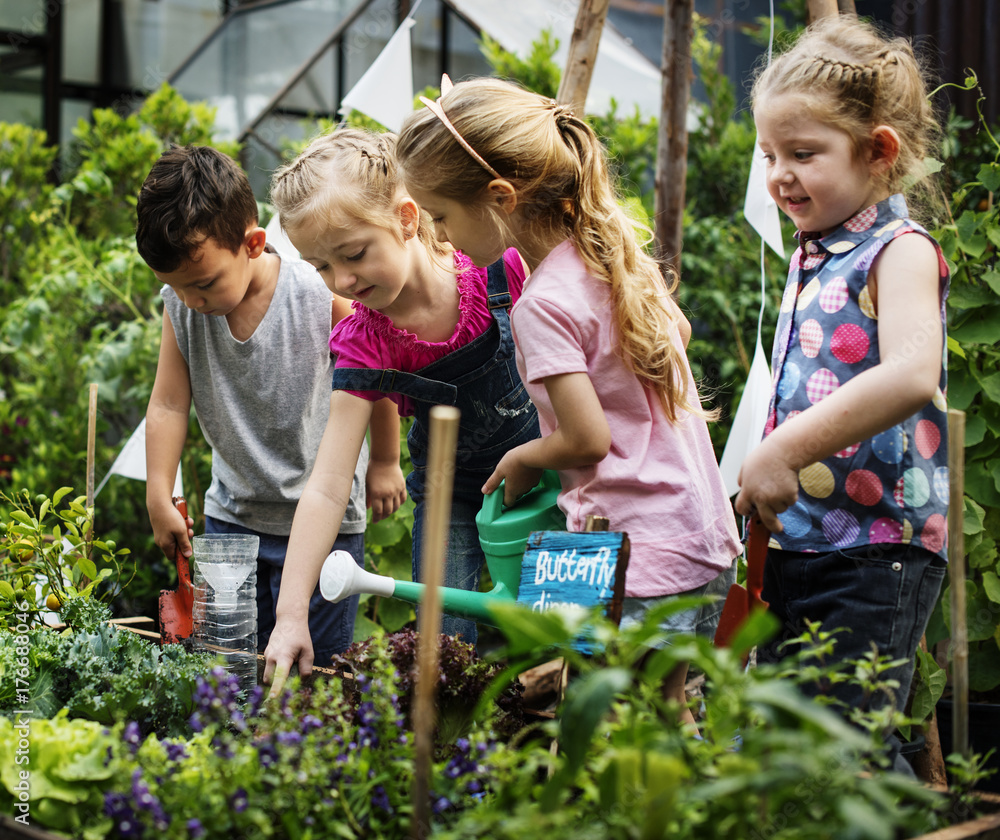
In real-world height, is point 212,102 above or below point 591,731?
above

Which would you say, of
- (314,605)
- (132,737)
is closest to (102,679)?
(132,737)

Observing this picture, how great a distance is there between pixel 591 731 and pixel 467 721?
1.94 feet

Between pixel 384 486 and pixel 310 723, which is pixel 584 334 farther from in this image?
pixel 384 486

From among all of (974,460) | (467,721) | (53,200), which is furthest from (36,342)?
(974,460)

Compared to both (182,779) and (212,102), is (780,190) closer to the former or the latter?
(182,779)

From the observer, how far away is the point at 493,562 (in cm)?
136

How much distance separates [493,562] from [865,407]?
0.56 metres

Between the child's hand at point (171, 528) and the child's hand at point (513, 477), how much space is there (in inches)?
31.4

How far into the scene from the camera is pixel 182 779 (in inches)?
37.9

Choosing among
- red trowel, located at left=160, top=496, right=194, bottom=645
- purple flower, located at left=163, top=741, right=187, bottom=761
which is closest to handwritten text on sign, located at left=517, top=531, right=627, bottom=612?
purple flower, located at left=163, top=741, right=187, bottom=761

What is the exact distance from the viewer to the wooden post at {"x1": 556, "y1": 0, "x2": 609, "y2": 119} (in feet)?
7.50

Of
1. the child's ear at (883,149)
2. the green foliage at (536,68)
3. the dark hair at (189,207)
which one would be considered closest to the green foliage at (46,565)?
the dark hair at (189,207)

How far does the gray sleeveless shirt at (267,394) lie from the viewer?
199cm

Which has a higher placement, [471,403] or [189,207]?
[189,207]
